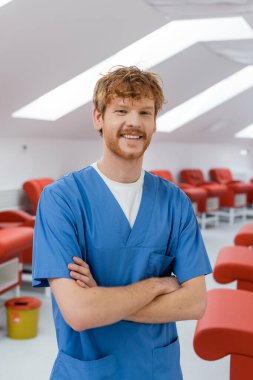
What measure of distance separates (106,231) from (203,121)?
7.04 meters

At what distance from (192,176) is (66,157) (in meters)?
2.89

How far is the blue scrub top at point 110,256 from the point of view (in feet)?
4.82

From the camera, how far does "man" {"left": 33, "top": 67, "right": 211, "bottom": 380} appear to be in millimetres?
1441

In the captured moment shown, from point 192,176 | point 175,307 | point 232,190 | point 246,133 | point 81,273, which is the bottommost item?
point 175,307

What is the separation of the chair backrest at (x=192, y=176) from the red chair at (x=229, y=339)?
653 centimetres

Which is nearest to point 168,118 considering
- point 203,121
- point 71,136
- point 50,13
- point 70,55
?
point 203,121

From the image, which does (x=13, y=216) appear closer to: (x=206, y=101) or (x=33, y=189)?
(x=33, y=189)

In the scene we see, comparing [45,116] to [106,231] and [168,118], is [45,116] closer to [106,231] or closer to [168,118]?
[168,118]

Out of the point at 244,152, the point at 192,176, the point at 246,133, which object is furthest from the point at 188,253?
the point at 244,152

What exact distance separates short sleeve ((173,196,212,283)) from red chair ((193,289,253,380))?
551 millimetres

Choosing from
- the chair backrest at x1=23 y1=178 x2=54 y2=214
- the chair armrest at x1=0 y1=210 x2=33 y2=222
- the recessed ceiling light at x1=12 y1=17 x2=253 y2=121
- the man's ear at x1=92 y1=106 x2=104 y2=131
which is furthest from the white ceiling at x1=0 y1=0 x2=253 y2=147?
the man's ear at x1=92 y1=106 x2=104 y2=131

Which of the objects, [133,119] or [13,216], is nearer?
[133,119]

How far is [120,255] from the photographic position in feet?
4.94

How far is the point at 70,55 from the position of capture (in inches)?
173
